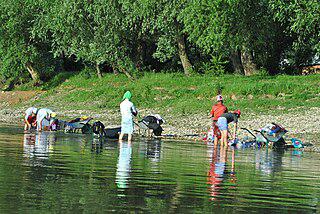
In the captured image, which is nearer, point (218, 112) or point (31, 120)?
point (218, 112)

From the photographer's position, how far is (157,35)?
54469 mm

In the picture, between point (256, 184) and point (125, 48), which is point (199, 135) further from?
point (125, 48)

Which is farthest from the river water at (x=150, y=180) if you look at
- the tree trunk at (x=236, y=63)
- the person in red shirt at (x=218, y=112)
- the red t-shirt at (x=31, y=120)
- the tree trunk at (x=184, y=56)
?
the tree trunk at (x=184, y=56)

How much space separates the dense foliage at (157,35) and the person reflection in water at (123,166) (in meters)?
20.9

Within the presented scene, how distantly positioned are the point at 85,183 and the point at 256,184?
3.06 meters

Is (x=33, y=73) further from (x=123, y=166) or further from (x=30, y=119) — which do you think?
(x=123, y=166)

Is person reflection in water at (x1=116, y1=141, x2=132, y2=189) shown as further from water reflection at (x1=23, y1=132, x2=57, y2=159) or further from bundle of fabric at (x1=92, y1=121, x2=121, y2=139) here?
bundle of fabric at (x1=92, y1=121, x2=121, y2=139)

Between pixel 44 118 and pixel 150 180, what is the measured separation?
18285 mm

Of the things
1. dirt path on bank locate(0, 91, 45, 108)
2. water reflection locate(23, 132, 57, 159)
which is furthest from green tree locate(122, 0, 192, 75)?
water reflection locate(23, 132, 57, 159)

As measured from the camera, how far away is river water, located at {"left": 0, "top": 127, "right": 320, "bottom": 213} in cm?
1014

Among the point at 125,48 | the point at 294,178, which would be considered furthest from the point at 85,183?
the point at 125,48

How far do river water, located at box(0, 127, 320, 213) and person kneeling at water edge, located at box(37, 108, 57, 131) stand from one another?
27.0 feet

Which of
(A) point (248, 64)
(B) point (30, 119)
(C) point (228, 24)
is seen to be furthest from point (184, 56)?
(B) point (30, 119)

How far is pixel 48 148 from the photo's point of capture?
20453 mm
